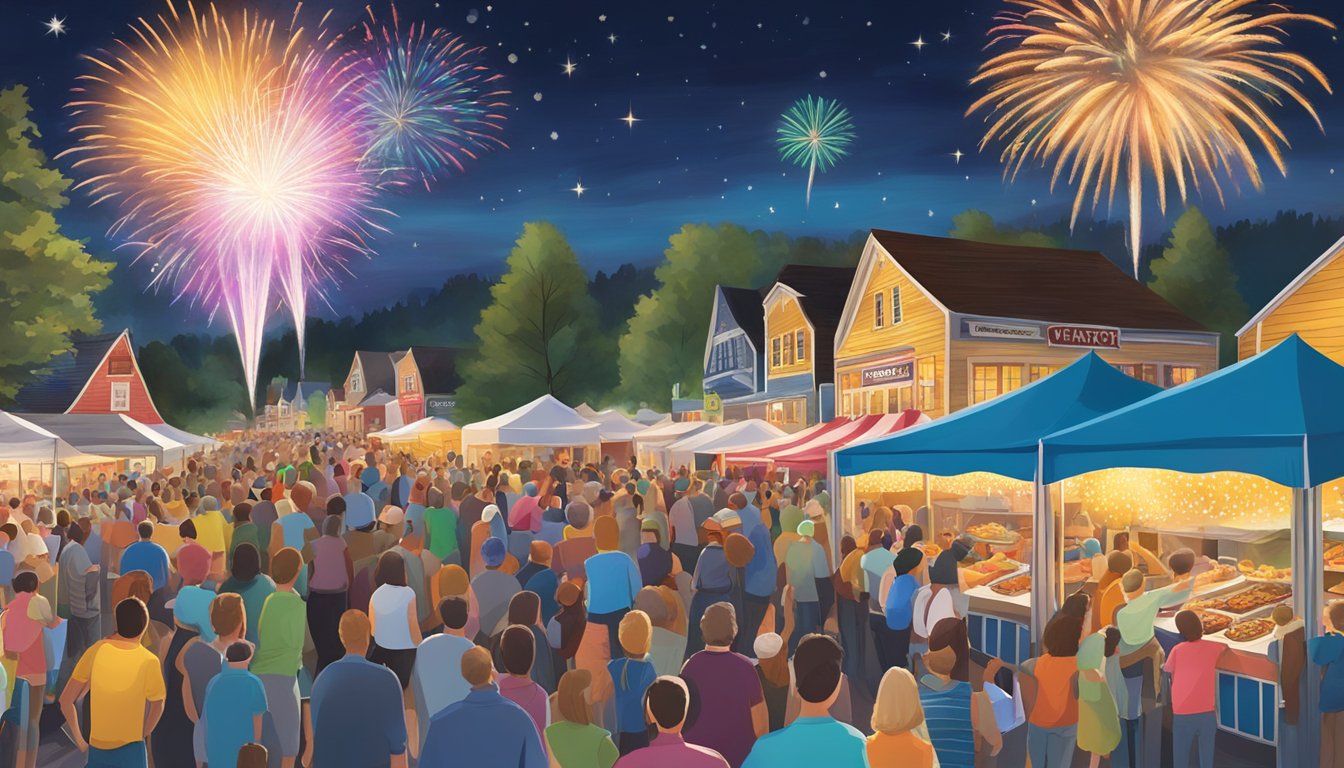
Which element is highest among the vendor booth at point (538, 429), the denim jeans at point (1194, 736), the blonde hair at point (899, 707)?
the vendor booth at point (538, 429)

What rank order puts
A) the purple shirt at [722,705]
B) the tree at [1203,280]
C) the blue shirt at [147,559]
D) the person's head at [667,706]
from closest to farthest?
the person's head at [667,706] → the purple shirt at [722,705] → the blue shirt at [147,559] → the tree at [1203,280]

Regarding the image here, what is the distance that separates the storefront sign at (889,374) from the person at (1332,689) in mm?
18071

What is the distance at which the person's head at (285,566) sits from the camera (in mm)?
6512

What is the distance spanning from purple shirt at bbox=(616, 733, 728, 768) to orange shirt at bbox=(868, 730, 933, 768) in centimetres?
72

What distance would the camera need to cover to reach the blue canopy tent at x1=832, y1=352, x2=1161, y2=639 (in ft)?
32.1

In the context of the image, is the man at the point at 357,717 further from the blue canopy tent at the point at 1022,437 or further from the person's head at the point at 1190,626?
the blue canopy tent at the point at 1022,437

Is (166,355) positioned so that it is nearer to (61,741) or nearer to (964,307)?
(964,307)

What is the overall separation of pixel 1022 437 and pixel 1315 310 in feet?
24.3

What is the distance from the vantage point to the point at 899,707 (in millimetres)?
4090

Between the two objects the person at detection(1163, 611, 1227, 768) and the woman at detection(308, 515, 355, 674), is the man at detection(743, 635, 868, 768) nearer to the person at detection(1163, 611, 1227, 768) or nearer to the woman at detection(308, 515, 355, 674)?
the person at detection(1163, 611, 1227, 768)

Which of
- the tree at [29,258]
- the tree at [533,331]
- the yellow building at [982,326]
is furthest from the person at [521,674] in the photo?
the tree at [533,331]

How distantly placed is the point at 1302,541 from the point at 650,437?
24.4m

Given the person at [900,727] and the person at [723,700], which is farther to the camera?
the person at [723,700]

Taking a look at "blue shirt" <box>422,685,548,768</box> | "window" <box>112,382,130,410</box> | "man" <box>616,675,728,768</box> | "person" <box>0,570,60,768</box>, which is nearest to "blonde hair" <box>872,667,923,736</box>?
"man" <box>616,675,728,768</box>
